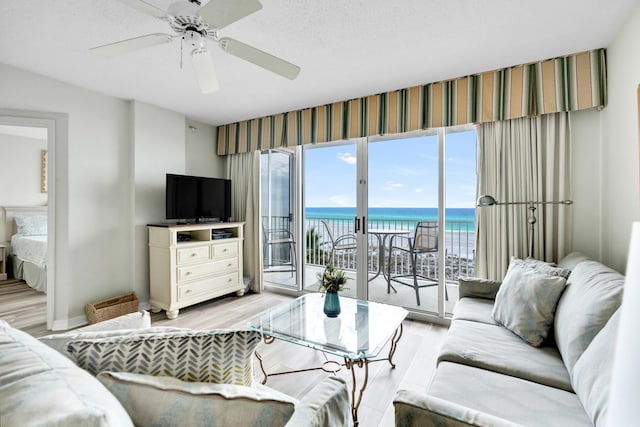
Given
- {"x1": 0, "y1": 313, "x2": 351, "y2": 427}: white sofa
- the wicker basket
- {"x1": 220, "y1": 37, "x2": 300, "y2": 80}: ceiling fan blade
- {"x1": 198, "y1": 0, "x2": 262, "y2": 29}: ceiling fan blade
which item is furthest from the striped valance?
{"x1": 0, "y1": 313, "x2": 351, "y2": 427}: white sofa

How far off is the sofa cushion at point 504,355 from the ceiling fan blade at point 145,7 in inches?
90.8

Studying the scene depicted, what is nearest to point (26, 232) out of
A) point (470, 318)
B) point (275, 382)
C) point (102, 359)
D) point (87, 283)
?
point (87, 283)

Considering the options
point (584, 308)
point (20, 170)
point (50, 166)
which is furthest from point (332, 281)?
point (20, 170)

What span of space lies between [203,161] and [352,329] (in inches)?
136

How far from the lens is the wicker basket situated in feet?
9.57

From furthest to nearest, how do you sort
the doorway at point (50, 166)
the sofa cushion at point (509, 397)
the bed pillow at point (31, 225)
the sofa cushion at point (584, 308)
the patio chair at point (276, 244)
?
the bed pillow at point (31, 225) → the patio chair at point (276, 244) → the doorway at point (50, 166) → the sofa cushion at point (584, 308) → the sofa cushion at point (509, 397)

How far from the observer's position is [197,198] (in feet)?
12.2

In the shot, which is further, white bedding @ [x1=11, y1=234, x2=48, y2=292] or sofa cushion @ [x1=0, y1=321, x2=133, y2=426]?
white bedding @ [x1=11, y1=234, x2=48, y2=292]

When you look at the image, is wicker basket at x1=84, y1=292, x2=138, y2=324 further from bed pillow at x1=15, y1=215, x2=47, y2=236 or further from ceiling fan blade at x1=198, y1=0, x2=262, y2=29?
ceiling fan blade at x1=198, y1=0, x2=262, y2=29

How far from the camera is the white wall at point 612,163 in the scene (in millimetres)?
1849

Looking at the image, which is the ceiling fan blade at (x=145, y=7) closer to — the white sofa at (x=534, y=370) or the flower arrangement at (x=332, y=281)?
the flower arrangement at (x=332, y=281)

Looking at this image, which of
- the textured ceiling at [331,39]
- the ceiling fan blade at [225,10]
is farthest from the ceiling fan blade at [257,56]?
the textured ceiling at [331,39]

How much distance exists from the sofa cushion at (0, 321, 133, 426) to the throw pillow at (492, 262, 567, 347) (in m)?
1.93

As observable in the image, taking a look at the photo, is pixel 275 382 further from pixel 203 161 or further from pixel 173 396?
pixel 203 161
